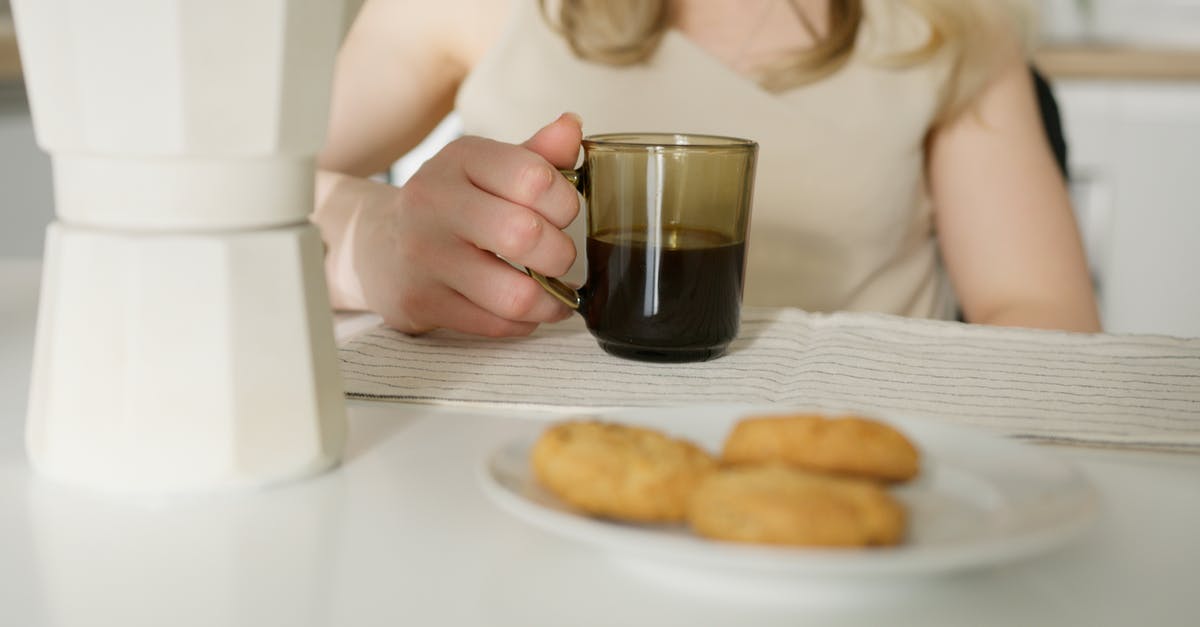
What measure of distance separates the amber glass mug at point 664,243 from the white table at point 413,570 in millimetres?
181

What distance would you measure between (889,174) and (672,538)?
2.76 feet

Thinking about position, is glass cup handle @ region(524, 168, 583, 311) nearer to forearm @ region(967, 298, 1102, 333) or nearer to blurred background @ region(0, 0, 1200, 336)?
forearm @ region(967, 298, 1102, 333)

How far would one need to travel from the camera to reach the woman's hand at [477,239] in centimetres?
60

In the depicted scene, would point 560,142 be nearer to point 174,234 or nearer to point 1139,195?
point 174,234

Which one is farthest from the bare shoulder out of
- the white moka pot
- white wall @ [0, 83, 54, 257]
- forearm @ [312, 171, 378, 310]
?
white wall @ [0, 83, 54, 257]

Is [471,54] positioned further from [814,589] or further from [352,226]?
[814,589]

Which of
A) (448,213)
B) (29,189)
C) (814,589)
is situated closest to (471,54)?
(448,213)

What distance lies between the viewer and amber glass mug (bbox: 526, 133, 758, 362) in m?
0.59

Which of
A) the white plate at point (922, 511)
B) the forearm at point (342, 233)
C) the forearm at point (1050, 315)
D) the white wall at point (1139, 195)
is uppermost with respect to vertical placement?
the white plate at point (922, 511)

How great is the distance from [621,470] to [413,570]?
0.08 metres

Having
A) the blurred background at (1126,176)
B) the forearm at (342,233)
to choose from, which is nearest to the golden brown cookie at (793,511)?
the forearm at (342,233)

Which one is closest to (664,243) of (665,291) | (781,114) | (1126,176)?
(665,291)

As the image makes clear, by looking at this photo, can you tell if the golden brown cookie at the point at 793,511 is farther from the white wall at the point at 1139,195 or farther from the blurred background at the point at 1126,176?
the white wall at the point at 1139,195

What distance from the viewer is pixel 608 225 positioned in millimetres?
609
